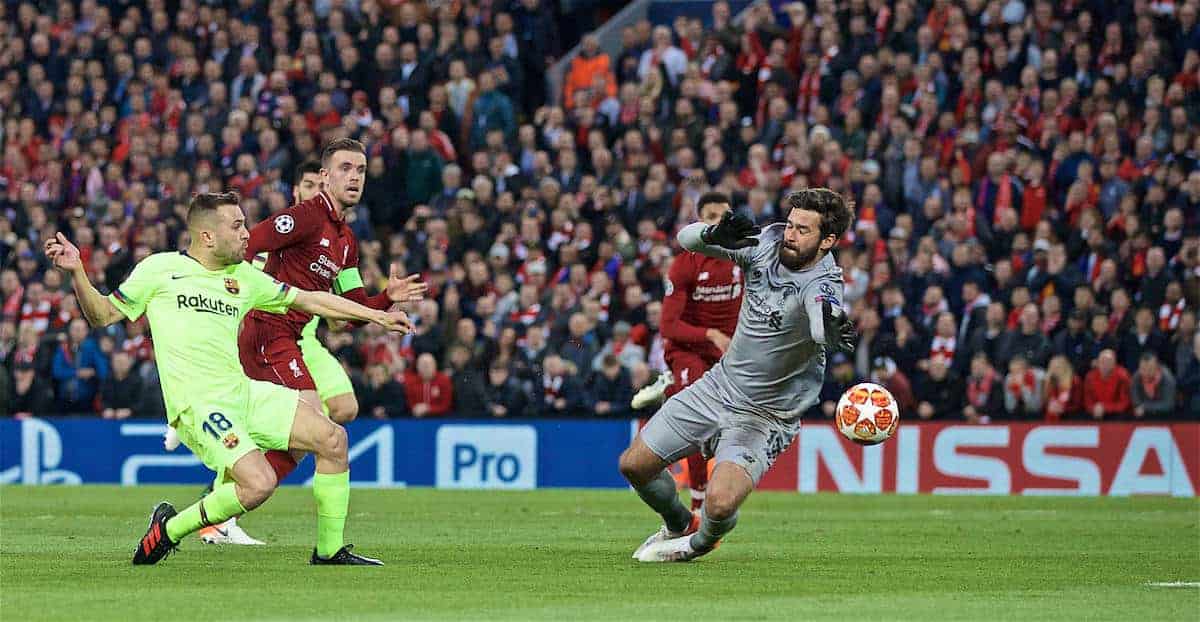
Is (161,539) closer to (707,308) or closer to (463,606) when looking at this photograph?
(463,606)

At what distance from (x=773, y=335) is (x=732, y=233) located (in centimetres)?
73

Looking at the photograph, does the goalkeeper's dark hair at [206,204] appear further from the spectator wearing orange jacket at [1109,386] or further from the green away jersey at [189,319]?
the spectator wearing orange jacket at [1109,386]

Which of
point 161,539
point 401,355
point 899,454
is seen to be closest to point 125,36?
point 401,355

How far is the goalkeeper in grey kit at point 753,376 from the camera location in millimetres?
10625

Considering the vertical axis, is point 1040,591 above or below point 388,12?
below

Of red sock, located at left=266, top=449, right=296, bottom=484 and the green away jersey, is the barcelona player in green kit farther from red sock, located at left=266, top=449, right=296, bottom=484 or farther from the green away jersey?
red sock, located at left=266, top=449, right=296, bottom=484

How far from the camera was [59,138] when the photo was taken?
28.1m

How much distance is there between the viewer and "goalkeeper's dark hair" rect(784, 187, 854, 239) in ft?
34.9

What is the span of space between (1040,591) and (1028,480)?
11.5m

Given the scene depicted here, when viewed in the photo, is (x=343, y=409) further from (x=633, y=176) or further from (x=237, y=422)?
(x=633, y=176)

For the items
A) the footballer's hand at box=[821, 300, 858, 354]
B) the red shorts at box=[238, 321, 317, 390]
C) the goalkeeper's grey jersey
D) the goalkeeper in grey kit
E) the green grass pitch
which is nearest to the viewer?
the green grass pitch

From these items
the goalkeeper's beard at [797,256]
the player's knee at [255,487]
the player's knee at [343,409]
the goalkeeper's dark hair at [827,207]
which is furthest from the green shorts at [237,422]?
the goalkeeper's dark hair at [827,207]

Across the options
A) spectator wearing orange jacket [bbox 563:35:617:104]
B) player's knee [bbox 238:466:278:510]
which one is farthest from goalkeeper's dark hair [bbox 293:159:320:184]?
spectator wearing orange jacket [bbox 563:35:617:104]

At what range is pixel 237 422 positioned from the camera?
1022cm
